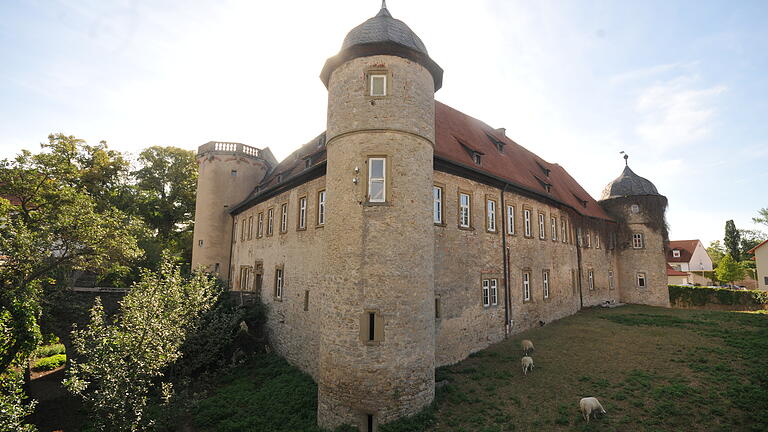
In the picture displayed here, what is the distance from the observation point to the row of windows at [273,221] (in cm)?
1535

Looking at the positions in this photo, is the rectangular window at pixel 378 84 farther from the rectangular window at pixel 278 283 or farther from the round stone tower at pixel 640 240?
the round stone tower at pixel 640 240

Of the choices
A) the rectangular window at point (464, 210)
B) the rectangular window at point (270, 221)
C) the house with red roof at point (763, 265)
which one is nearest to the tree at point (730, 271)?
the house with red roof at point (763, 265)

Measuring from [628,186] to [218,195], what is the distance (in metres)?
33.3

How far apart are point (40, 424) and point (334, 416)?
44.3ft

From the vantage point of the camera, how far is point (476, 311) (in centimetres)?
1537

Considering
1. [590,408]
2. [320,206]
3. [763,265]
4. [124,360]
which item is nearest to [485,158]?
[320,206]

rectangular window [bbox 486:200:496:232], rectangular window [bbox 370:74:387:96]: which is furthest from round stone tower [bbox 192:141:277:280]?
rectangular window [bbox 370:74:387:96]

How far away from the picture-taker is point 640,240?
97.0 feet

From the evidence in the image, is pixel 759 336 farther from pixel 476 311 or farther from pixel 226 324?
pixel 226 324

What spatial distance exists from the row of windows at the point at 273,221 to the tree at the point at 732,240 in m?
67.9

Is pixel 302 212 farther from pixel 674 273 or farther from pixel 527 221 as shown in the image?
pixel 674 273

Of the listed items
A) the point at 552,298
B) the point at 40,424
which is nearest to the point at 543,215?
the point at 552,298

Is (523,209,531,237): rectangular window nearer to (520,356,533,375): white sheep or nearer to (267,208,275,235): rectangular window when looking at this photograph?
(520,356,533,375): white sheep

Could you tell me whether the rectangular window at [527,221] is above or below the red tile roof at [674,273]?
above
